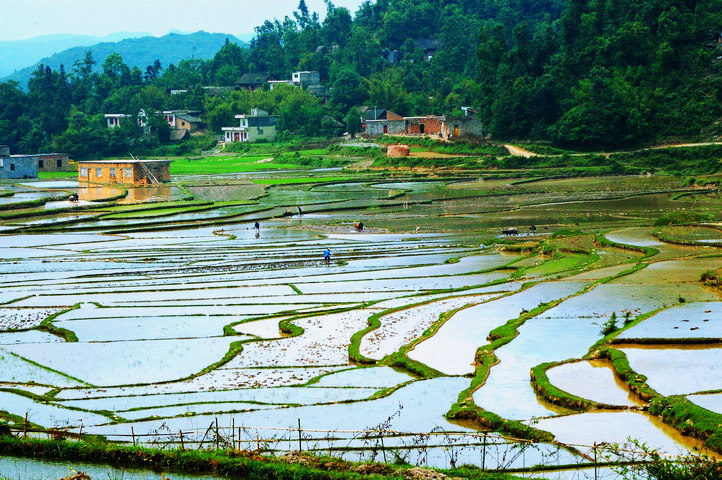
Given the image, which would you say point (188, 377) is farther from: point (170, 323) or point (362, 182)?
point (362, 182)

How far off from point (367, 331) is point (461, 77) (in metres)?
78.5

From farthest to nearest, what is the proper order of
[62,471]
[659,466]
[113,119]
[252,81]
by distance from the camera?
[252,81] → [113,119] → [62,471] → [659,466]

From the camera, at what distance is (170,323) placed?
24500mm

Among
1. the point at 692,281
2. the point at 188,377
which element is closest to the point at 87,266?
the point at 188,377

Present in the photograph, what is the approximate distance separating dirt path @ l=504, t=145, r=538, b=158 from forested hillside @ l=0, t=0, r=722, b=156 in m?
2.22

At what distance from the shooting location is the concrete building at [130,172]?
225 feet

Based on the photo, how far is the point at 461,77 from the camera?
98.1 meters

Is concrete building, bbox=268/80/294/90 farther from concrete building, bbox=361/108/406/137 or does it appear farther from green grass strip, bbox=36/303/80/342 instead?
green grass strip, bbox=36/303/80/342

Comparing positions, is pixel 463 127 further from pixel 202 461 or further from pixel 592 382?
pixel 202 461

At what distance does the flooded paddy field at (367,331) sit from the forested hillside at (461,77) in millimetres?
28437

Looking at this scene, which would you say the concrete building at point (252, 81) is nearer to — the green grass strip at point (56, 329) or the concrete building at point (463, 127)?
the concrete building at point (463, 127)

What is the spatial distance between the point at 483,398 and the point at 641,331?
17.4ft

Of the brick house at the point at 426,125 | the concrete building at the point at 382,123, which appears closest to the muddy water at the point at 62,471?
the brick house at the point at 426,125

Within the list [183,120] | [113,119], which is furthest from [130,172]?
[113,119]
